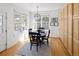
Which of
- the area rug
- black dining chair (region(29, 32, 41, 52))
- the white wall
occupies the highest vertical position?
the white wall

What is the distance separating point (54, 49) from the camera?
256 cm

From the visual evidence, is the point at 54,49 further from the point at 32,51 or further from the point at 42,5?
the point at 42,5

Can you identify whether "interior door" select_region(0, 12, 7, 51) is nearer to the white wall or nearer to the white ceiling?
the white ceiling

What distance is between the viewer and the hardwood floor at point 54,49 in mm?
2458

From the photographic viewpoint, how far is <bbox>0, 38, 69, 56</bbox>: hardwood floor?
2.46m

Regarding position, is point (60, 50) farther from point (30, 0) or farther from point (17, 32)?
point (30, 0)

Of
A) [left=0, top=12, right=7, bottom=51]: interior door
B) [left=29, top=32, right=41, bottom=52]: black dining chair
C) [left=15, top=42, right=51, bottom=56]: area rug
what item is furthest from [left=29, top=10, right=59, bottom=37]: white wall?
[left=0, top=12, right=7, bottom=51]: interior door

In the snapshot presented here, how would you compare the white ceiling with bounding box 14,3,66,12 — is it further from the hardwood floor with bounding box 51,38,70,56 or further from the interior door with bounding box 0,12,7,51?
the hardwood floor with bounding box 51,38,70,56

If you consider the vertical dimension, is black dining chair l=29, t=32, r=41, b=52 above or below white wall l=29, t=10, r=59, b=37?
below

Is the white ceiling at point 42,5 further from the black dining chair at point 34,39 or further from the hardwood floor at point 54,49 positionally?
the hardwood floor at point 54,49

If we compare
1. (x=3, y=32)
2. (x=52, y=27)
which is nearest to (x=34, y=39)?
(x=52, y=27)

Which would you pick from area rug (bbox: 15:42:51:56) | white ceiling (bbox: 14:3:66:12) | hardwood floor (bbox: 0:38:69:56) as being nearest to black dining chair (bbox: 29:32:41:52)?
area rug (bbox: 15:42:51:56)

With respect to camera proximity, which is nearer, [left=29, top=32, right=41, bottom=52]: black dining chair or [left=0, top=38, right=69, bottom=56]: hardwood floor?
[left=0, top=38, right=69, bottom=56]: hardwood floor

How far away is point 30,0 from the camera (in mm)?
2482
